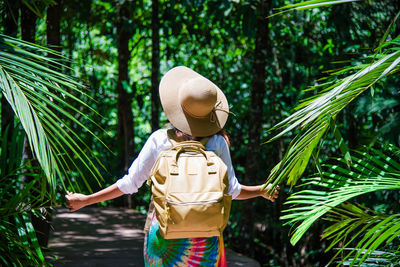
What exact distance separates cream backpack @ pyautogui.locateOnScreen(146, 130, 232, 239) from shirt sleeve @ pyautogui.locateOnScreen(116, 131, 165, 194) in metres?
0.16

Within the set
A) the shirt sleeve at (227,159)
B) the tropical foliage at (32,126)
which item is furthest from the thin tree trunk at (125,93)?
the shirt sleeve at (227,159)

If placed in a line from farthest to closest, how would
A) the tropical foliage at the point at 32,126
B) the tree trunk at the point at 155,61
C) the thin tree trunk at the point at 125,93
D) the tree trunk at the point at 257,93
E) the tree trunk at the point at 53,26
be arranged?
the thin tree trunk at the point at 125,93 → the tree trunk at the point at 155,61 → the tree trunk at the point at 257,93 → the tree trunk at the point at 53,26 → the tropical foliage at the point at 32,126

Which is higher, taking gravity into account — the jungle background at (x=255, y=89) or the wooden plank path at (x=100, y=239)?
the jungle background at (x=255, y=89)

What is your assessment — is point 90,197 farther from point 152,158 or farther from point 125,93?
point 125,93

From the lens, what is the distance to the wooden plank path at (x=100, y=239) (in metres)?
4.89

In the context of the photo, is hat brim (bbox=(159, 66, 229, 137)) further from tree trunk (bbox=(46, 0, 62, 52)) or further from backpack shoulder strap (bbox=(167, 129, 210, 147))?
tree trunk (bbox=(46, 0, 62, 52))

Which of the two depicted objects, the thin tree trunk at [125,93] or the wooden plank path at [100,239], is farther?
the thin tree trunk at [125,93]

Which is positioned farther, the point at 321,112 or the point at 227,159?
the point at 227,159

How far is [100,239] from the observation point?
19.6ft

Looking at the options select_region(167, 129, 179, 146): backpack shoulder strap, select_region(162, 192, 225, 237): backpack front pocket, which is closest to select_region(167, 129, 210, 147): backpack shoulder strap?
select_region(167, 129, 179, 146): backpack shoulder strap

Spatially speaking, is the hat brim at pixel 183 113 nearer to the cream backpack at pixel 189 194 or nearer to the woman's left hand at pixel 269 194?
the cream backpack at pixel 189 194

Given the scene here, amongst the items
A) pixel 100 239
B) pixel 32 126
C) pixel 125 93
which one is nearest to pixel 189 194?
pixel 32 126

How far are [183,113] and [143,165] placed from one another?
12.6 inches

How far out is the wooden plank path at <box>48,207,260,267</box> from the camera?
489cm
